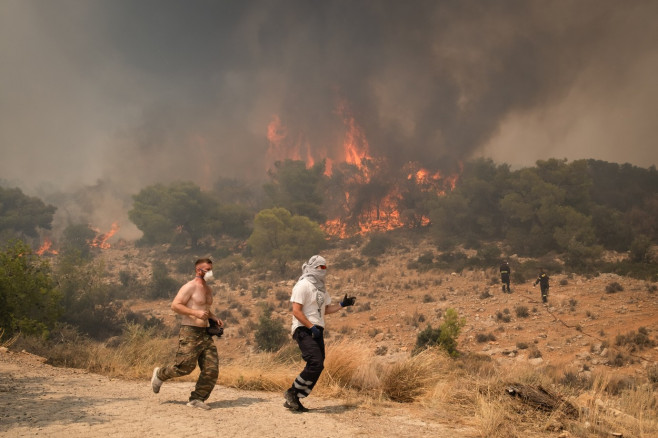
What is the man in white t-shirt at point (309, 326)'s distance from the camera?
183 inches

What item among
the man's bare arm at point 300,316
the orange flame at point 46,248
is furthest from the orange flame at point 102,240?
the man's bare arm at point 300,316

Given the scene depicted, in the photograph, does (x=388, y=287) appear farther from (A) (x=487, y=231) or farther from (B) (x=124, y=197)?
(B) (x=124, y=197)

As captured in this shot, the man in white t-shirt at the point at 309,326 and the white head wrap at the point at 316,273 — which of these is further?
the white head wrap at the point at 316,273

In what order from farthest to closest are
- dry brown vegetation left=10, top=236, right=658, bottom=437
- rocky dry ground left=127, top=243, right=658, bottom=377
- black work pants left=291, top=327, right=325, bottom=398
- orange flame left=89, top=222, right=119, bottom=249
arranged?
orange flame left=89, top=222, right=119, bottom=249
rocky dry ground left=127, top=243, right=658, bottom=377
dry brown vegetation left=10, top=236, right=658, bottom=437
black work pants left=291, top=327, right=325, bottom=398

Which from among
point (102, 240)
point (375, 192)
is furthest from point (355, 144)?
point (102, 240)

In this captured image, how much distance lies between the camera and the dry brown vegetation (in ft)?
16.2

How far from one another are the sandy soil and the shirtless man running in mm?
267

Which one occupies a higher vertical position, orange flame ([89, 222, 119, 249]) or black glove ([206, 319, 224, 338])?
orange flame ([89, 222, 119, 249])

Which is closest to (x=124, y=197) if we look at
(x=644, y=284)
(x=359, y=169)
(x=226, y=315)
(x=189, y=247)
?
(x=189, y=247)

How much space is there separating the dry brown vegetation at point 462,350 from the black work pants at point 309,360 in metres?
1.07

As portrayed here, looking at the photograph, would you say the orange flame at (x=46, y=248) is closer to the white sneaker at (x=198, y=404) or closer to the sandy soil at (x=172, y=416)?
the sandy soil at (x=172, y=416)

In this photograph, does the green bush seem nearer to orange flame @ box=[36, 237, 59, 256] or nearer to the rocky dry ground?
the rocky dry ground

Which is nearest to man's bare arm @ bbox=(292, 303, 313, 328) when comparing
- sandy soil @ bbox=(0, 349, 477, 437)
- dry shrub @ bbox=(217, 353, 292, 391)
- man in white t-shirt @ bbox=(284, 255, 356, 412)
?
man in white t-shirt @ bbox=(284, 255, 356, 412)

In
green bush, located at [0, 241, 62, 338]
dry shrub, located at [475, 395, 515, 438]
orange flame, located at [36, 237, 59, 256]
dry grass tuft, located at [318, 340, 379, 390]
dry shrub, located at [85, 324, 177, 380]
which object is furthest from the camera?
orange flame, located at [36, 237, 59, 256]
